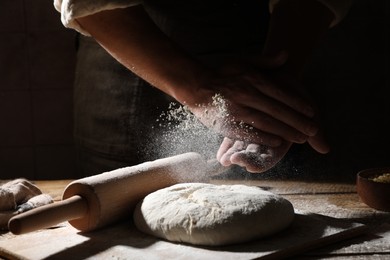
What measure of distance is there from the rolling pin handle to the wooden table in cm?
13

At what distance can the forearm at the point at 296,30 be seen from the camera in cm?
187

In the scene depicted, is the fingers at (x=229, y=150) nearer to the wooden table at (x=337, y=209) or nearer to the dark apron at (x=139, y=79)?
the wooden table at (x=337, y=209)

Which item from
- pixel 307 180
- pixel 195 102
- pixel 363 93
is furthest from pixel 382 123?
pixel 195 102

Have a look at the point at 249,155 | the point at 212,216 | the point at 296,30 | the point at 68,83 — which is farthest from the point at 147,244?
the point at 68,83

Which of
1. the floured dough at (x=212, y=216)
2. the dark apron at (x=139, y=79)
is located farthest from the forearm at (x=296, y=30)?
the floured dough at (x=212, y=216)

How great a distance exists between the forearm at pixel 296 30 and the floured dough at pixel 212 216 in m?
0.56

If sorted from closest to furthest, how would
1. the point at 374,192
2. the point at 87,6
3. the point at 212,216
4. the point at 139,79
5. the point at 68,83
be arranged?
the point at 212,216
the point at 374,192
the point at 87,6
the point at 139,79
the point at 68,83

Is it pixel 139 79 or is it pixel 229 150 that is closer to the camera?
pixel 229 150

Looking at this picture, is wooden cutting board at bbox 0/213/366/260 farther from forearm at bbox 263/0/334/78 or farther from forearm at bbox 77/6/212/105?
forearm at bbox 263/0/334/78

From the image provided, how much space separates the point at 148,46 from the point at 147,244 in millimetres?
599

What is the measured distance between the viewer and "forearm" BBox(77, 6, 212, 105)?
172 centimetres

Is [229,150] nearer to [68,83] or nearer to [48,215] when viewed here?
[48,215]

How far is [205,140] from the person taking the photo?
71.5 inches

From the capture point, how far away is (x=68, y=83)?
3102 mm
